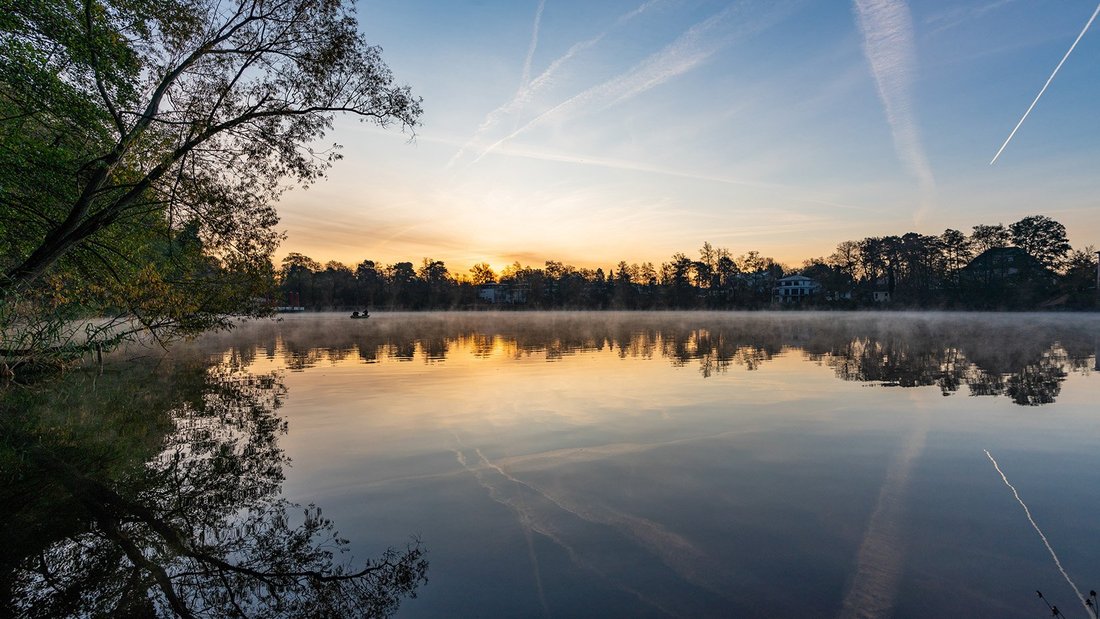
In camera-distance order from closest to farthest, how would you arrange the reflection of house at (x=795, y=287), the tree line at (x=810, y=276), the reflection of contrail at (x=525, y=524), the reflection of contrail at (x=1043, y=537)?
the reflection of contrail at (x=1043, y=537)
the reflection of contrail at (x=525, y=524)
the tree line at (x=810, y=276)
the reflection of house at (x=795, y=287)

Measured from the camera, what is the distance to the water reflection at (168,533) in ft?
19.6

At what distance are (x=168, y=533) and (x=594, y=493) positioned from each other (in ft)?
21.1

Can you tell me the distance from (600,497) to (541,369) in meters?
17.1

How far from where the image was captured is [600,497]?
29.0 ft

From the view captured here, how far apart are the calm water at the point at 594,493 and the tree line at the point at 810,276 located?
104635 millimetres

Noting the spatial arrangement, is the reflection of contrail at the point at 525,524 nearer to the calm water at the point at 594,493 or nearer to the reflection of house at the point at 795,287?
the calm water at the point at 594,493

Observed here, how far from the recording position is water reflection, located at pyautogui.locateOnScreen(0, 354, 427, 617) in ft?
19.6

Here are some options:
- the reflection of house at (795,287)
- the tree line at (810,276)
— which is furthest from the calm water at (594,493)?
the reflection of house at (795,287)

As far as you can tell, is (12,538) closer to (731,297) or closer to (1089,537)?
(1089,537)

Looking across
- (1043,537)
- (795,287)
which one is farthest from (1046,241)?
(1043,537)

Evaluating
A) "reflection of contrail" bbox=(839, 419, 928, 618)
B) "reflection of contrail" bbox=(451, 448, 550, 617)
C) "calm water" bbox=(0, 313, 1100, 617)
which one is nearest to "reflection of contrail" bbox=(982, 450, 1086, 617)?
"calm water" bbox=(0, 313, 1100, 617)

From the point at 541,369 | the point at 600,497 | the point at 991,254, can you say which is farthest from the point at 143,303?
the point at 991,254

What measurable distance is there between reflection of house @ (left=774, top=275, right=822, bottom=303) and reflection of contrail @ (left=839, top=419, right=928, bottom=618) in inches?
6613

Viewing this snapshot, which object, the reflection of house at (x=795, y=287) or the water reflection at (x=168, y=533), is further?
the reflection of house at (x=795, y=287)
